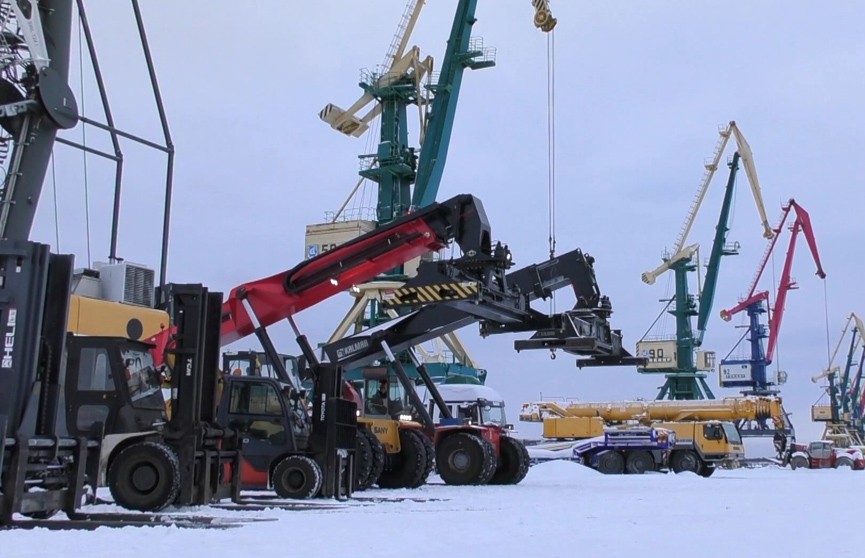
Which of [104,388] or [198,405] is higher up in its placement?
[104,388]

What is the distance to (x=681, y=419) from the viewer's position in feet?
141

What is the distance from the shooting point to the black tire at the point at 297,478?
44.4 ft

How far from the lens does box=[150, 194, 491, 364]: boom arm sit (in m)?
15.5

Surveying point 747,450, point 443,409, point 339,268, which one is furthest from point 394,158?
point 339,268

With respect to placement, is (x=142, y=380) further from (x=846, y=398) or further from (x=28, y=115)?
(x=846, y=398)

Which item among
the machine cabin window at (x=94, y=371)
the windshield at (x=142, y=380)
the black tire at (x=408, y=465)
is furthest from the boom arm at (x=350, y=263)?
the machine cabin window at (x=94, y=371)

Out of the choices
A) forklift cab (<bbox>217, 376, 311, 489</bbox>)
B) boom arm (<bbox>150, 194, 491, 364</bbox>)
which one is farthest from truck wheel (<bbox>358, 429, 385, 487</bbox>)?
boom arm (<bbox>150, 194, 491, 364</bbox>)

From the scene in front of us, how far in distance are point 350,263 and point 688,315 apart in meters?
56.1

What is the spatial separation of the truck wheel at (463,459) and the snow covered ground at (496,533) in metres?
3.80

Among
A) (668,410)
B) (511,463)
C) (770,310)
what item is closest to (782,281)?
(770,310)

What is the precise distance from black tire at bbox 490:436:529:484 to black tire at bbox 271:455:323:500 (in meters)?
7.14

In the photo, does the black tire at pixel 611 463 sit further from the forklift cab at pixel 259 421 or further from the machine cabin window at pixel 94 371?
the machine cabin window at pixel 94 371

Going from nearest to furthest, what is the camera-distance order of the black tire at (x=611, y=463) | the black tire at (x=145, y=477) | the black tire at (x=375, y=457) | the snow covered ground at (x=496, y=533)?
the snow covered ground at (x=496, y=533) < the black tire at (x=145, y=477) < the black tire at (x=375, y=457) < the black tire at (x=611, y=463)

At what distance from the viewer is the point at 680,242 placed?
2790 inches
